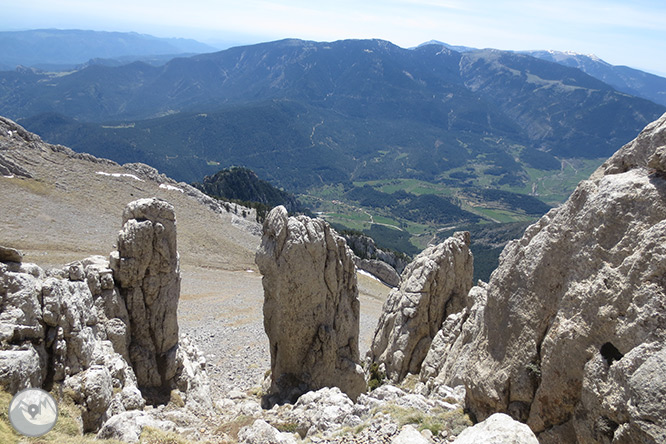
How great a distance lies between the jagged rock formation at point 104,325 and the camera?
42.9ft

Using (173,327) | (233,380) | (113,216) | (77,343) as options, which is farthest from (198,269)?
(77,343)

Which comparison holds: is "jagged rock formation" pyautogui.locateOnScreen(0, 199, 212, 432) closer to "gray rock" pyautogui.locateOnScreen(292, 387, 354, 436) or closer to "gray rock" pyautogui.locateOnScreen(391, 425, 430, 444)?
"gray rock" pyautogui.locateOnScreen(292, 387, 354, 436)

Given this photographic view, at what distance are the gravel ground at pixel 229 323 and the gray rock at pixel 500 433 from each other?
19.1 m

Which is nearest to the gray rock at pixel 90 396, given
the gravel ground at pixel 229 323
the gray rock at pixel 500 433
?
the gray rock at pixel 500 433

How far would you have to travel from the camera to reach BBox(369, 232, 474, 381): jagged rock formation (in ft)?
86.8

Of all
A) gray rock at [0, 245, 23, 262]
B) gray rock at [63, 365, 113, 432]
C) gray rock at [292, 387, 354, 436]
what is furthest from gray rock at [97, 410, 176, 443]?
gray rock at [0, 245, 23, 262]

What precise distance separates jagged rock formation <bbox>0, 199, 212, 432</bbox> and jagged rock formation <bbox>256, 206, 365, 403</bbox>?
Result: 15.8 feet

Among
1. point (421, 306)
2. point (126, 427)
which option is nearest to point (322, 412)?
point (126, 427)

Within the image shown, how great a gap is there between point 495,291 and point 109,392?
13.7m

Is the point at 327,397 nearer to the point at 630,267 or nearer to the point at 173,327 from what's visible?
the point at 173,327

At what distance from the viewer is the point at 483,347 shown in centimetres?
1439

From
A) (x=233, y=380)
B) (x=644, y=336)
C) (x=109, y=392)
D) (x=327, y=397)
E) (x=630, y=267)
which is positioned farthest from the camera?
(x=233, y=380)

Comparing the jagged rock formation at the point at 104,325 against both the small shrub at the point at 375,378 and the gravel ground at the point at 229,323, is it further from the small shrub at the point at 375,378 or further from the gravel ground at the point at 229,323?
the small shrub at the point at 375,378

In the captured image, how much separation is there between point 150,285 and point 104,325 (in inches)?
117
